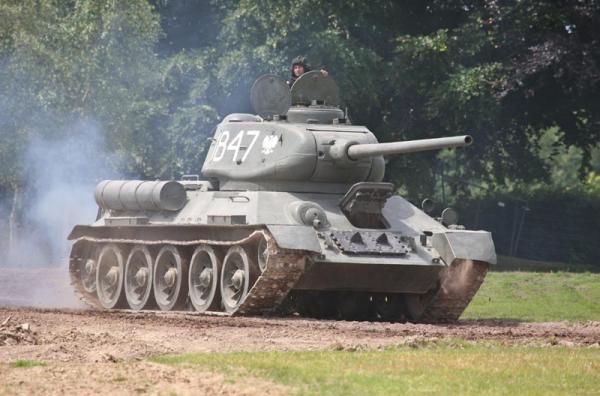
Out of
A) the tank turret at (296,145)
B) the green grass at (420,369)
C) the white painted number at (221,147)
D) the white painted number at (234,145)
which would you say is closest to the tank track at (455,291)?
the tank turret at (296,145)

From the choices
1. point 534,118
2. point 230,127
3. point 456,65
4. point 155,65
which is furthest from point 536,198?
point 230,127

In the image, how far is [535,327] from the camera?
19969 mm

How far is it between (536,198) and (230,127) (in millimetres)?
17819

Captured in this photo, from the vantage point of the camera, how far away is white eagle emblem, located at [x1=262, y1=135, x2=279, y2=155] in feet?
71.6

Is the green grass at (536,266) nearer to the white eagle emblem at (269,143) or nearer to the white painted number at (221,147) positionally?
the white painted number at (221,147)

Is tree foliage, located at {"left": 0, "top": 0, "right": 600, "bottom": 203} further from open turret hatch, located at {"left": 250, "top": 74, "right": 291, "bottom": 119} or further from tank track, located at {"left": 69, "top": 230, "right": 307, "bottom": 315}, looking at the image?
tank track, located at {"left": 69, "top": 230, "right": 307, "bottom": 315}

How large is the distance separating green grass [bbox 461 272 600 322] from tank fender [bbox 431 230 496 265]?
244cm

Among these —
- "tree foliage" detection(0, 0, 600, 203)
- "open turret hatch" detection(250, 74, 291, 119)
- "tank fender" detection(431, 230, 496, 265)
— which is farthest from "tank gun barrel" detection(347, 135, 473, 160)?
"tree foliage" detection(0, 0, 600, 203)

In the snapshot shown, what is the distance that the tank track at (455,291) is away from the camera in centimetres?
2097

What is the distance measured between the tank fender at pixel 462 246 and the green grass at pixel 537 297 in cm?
244

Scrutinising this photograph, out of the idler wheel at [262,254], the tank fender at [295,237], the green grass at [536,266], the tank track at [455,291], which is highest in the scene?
the tank fender at [295,237]

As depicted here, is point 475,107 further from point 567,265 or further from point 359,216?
point 359,216

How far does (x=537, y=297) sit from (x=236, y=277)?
7949mm

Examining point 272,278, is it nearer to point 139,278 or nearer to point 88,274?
point 139,278
